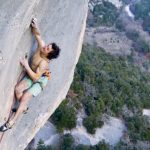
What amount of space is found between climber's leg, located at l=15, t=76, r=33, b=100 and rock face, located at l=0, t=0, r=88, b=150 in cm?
16

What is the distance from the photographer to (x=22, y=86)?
7527 mm

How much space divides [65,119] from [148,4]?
160 ft

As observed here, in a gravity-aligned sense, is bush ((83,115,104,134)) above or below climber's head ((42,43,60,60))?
below

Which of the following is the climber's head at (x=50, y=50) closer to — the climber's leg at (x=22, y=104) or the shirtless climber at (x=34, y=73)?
the shirtless climber at (x=34, y=73)

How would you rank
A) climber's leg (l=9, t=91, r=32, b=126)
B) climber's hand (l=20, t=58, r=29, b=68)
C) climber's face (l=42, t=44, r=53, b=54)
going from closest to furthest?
climber's hand (l=20, t=58, r=29, b=68), climber's leg (l=9, t=91, r=32, b=126), climber's face (l=42, t=44, r=53, b=54)

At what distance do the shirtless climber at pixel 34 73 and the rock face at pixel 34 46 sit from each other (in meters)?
0.14

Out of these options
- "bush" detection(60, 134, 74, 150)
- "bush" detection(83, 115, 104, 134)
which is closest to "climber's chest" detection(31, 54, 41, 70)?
"bush" detection(60, 134, 74, 150)

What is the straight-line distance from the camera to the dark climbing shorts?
761 cm

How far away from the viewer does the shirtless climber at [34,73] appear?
7488 mm

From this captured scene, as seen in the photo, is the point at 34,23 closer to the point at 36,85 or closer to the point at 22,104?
the point at 36,85

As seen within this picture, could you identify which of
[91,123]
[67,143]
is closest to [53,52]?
[67,143]

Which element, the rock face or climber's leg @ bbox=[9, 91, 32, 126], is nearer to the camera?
the rock face

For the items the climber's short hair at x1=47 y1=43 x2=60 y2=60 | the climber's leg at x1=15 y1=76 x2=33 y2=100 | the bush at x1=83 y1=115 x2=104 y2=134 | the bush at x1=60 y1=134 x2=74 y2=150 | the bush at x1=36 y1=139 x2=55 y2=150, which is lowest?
the bush at x1=83 y1=115 x2=104 y2=134

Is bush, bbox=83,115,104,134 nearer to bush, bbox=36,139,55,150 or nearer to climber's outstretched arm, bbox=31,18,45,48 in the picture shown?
bush, bbox=36,139,55,150
